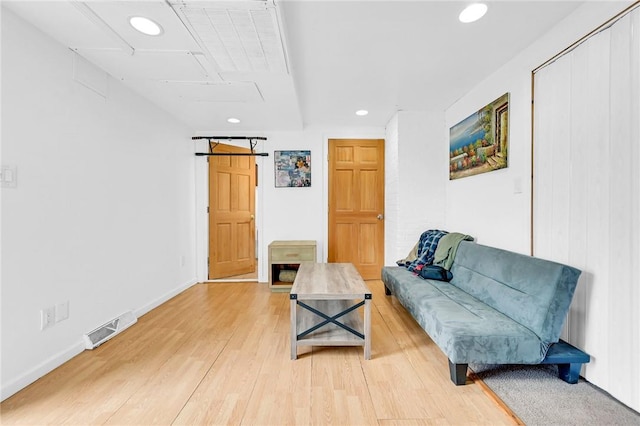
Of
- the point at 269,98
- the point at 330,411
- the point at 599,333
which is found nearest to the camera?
the point at 330,411

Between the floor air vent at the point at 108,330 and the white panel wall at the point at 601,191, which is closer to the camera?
the white panel wall at the point at 601,191

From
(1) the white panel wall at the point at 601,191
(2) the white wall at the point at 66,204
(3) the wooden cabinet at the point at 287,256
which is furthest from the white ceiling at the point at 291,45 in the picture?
(3) the wooden cabinet at the point at 287,256

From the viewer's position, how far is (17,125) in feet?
5.35

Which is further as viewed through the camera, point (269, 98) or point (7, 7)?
point (269, 98)

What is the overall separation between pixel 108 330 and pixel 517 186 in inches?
134


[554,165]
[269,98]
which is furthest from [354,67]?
[554,165]

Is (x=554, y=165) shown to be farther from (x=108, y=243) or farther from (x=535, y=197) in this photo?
(x=108, y=243)

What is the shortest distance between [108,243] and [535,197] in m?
3.30

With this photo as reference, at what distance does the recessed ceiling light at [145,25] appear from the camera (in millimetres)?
1609

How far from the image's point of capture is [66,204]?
1.95 meters

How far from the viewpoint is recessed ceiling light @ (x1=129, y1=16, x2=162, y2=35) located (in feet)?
5.28

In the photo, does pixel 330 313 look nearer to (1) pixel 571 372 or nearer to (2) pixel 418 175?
(1) pixel 571 372

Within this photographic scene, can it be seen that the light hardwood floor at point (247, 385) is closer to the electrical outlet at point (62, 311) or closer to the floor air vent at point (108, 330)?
the floor air vent at point (108, 330)

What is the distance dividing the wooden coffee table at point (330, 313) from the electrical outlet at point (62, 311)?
1.52 meters
